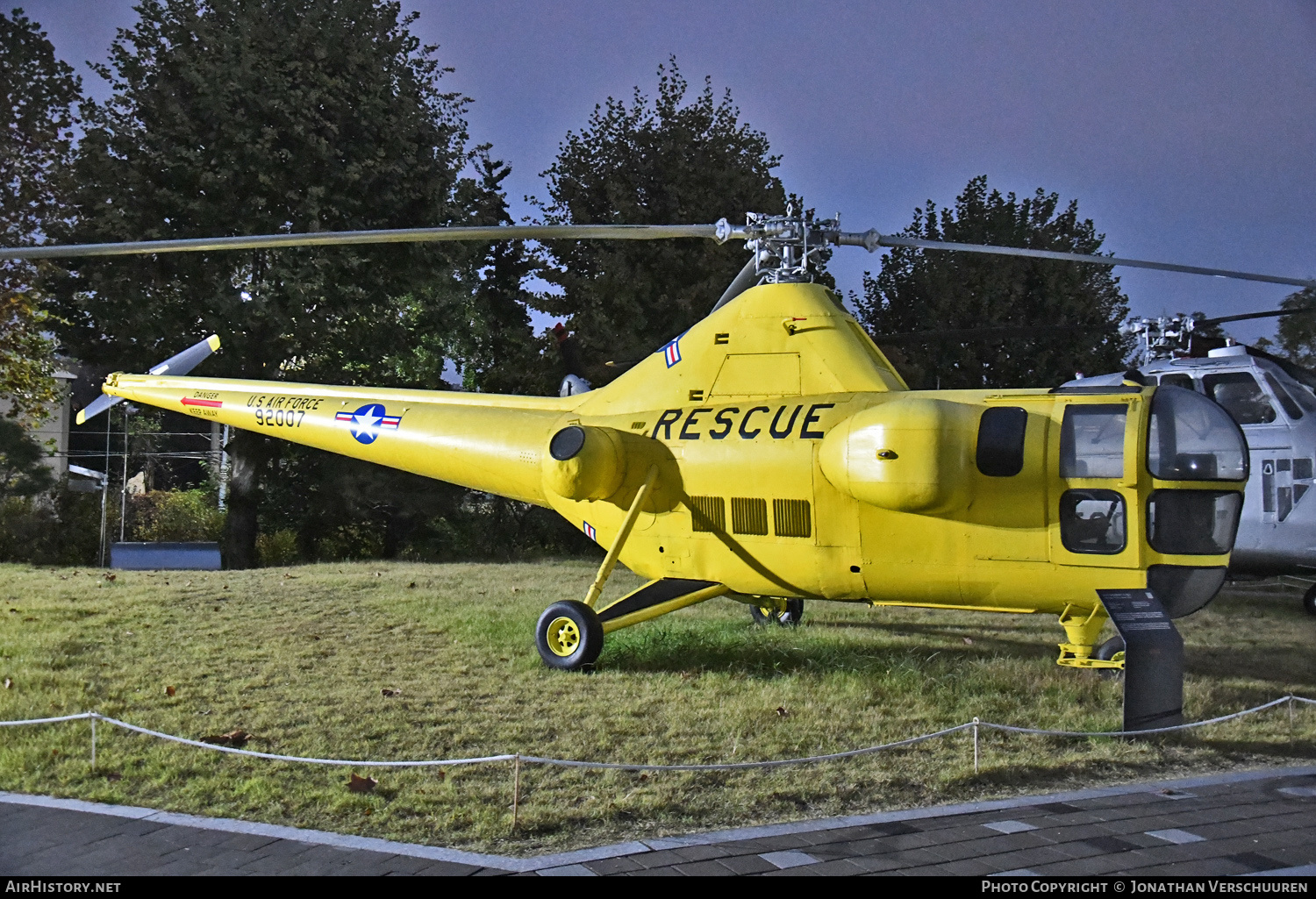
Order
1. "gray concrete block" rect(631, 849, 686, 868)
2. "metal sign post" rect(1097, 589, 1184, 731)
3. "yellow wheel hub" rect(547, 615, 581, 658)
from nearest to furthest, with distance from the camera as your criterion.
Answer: "gray concrete block" rect(631, 849, 686, 868)
"metal sign post" rect(1097, 589, 1184, 731)
"yellow wheel hub" rect(547, 615, 581, 658)

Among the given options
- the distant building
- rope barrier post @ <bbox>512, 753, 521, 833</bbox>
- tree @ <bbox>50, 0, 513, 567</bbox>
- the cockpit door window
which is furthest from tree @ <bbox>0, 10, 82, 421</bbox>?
the cockpit door window

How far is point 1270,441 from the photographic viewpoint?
37.8ft

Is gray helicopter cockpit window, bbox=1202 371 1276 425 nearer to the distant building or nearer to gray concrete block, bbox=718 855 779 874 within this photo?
gray concrete block, bbox=718 855 779 874

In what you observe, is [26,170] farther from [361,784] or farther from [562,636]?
[361,784]

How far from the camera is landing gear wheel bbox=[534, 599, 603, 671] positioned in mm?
8125

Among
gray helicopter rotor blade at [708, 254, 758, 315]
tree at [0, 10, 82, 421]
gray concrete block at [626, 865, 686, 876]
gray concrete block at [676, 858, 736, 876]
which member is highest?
tree at [0, 10, 82, 421]

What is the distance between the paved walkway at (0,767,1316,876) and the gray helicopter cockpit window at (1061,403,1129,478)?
220cm

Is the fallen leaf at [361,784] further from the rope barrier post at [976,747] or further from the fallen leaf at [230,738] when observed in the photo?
the rope barrier post at [976,747]

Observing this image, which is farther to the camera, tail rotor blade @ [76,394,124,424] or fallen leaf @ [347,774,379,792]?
tail rotor blade @ [76,394,124,424]

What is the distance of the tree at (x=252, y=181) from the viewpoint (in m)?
16.2

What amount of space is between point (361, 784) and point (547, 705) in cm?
200

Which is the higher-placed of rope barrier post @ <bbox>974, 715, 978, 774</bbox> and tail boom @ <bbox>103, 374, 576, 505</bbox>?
tail boom @ <bbox>103, 374, 576, 505</bbox>

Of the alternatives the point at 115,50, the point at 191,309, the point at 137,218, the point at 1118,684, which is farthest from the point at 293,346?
the point at 1118,684

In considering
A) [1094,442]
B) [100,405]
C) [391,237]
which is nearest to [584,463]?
[391,237]
